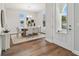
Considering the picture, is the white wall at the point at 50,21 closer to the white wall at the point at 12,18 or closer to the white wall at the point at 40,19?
the white wall at the point at 40,19

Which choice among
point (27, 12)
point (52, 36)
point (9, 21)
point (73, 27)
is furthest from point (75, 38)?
point (27, 12)

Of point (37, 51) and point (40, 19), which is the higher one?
point (40, 19)

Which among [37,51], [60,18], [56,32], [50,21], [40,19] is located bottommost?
[37,51]

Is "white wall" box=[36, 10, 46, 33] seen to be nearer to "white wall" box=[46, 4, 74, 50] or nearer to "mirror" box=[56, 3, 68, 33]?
"white wall" box=[46, 4, 74, 50]

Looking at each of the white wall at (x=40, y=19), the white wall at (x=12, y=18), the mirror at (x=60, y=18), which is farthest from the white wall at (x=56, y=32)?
the white wall at (x=12, y=18)

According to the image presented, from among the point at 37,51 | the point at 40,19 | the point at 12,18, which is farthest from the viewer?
the point at 40,19

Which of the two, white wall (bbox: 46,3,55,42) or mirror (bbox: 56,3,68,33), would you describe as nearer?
mirror (bbox: 56,3,68,33)

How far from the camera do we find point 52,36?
5.61 m

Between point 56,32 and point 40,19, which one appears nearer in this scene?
point 56,32

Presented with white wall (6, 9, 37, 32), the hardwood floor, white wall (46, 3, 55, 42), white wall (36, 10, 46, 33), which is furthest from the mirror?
white wall (6, 9, 37, 32)

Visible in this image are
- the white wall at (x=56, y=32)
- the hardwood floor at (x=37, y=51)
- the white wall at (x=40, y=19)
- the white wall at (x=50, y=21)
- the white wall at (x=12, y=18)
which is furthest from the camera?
the white wall at (x=40, y=19)

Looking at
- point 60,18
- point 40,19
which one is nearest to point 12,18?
point 40,19

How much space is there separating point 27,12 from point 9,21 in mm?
2384

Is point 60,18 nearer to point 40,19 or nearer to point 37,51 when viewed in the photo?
point 37,51
